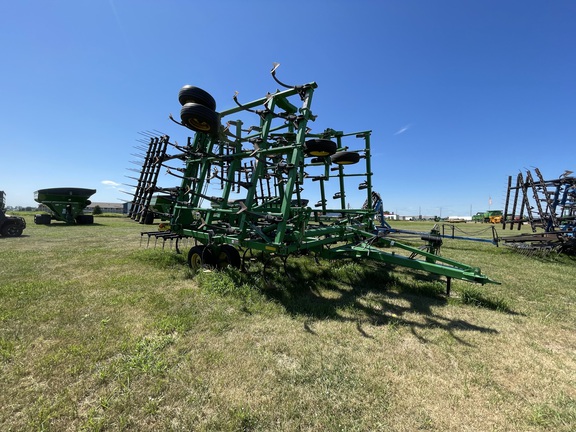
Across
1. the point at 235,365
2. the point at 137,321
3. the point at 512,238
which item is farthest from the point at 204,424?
the point at 512,238

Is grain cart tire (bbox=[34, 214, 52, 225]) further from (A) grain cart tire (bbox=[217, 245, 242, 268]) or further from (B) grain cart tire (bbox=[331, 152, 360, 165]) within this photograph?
(B) grain cart tire (bbox=[331, 152, 360, 165])

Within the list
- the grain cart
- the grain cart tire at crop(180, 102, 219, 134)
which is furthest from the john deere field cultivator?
the grain cart

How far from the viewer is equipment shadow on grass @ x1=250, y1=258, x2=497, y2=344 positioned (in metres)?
3.94

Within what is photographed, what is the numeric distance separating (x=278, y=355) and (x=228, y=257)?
3.37 m

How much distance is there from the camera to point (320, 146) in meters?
5.84

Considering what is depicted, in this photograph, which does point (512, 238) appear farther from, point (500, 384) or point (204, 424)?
point (204, 424)

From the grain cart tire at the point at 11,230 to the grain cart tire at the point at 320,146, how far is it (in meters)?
16.5

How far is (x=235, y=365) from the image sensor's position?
105 inches

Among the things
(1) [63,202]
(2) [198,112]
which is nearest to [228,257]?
(2) [198,112]

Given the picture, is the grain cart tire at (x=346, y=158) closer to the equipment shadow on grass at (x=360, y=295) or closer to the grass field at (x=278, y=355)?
the equipment shadow on grass at (x=360, y=295)

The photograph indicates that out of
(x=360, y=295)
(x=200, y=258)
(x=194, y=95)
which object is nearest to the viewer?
(x=360, y=295)

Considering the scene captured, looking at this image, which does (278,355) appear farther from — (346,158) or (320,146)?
(346,158)

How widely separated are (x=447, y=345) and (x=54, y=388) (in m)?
4.24

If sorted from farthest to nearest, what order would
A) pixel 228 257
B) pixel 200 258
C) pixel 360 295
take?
pixel 200 258 < pixel 228 257 < pixel 360 295
